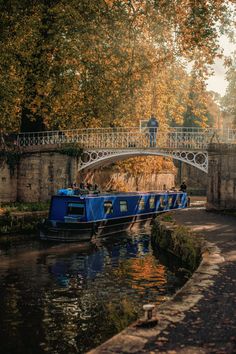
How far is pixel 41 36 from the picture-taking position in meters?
26.1

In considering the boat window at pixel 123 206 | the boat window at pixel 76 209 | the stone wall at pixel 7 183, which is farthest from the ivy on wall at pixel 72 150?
the boat window at pixel 76 209

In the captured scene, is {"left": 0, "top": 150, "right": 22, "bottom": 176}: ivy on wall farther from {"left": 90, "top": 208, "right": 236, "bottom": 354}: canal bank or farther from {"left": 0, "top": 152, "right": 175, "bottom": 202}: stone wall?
{"left": 90, "top": 208, "right": 236, "bottom": 354}: canal bank

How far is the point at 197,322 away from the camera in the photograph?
5.96m

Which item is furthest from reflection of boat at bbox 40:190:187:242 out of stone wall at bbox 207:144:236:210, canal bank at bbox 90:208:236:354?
canal bank at bbox 90:208:236:354

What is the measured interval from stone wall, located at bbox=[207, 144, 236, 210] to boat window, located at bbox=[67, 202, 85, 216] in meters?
5.48

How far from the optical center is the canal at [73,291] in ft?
26.3

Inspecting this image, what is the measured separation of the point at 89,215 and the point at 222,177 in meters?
5.84

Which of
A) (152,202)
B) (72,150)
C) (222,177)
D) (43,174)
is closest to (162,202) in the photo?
(152,202)

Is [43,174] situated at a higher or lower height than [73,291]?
higher

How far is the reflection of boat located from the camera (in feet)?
62.9

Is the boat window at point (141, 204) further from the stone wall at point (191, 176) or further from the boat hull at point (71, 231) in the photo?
the stone wall at point (191, 176)

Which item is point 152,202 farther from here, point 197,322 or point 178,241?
point 197,322

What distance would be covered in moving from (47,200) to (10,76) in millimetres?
7266

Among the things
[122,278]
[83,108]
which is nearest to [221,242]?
[122,278]
